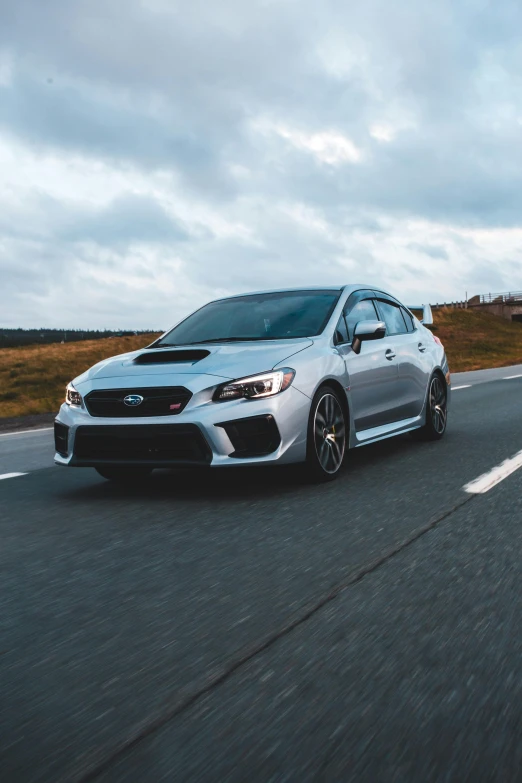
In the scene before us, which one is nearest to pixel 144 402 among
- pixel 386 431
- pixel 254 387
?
pixel 254 387

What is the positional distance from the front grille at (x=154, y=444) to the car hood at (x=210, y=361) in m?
0.42

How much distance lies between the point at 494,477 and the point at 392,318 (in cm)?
258

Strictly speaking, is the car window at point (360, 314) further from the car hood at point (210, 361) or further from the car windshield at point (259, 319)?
the car hood at point (210, 361)

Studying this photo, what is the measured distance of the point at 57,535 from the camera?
5297 millimetres

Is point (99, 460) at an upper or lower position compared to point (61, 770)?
upper

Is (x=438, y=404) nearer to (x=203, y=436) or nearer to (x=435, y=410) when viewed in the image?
(x=435, y=410)

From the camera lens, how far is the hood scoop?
21.9 ft

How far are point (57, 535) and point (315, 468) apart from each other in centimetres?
216

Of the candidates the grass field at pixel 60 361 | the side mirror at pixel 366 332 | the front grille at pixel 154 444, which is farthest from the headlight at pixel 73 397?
the grass field at pixel 60 361

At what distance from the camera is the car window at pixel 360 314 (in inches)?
309

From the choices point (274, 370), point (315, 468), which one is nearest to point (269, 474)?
point (315, 468)

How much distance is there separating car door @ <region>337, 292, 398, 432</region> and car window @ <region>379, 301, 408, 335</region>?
10.2 inches

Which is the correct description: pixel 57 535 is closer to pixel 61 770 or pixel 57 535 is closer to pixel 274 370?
pixel 274 370

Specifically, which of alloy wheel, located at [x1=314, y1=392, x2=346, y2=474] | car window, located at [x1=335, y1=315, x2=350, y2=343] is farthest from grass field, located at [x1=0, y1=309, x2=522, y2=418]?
alloy wheel, located at [x1=314, y1=392, x2=346, y2=474]
